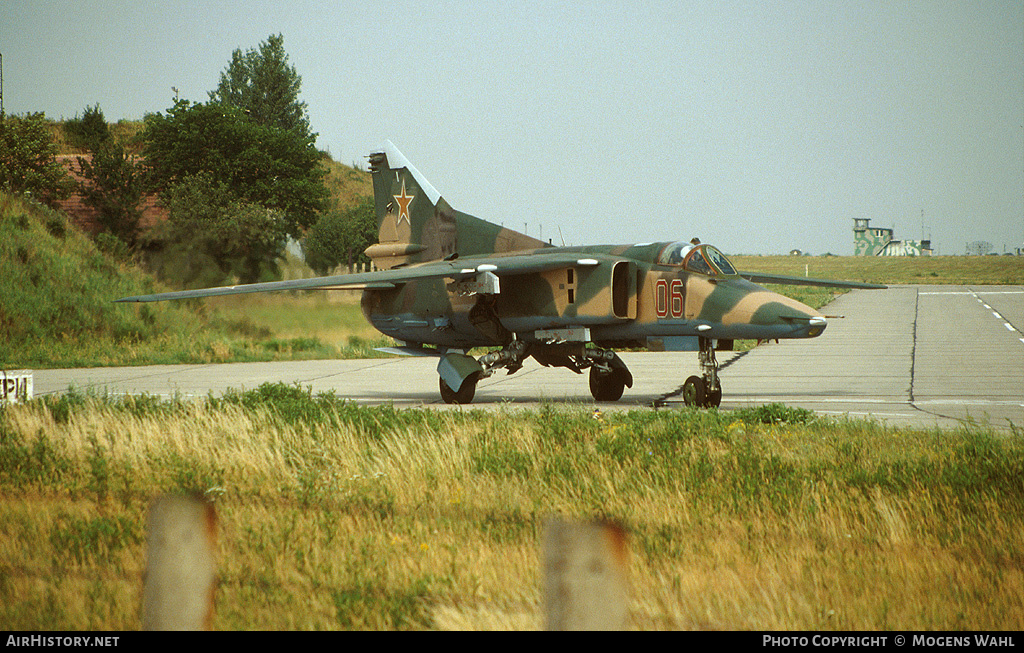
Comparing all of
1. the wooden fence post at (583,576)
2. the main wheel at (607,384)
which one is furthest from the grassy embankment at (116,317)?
the wooden fence post at (583,576)

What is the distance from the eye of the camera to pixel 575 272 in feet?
51.2

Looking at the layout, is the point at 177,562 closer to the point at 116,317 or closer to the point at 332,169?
the point at 116,317

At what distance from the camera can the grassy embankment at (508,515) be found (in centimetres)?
543

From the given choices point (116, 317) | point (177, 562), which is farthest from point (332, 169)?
point (177, 562)

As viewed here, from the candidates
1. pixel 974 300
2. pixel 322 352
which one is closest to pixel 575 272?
pixel 322 352

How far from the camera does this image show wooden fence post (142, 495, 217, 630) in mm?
3504

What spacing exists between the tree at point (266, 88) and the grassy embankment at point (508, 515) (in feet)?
280

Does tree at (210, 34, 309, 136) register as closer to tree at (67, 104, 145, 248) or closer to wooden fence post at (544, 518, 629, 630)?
tree at (67, 104, 145, 248)

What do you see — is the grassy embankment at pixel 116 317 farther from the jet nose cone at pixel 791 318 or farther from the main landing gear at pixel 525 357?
the jet nose cone at pixel 791 318

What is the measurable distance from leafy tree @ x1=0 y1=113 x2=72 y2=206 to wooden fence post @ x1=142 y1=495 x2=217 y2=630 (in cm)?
5339

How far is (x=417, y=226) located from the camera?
18.8m

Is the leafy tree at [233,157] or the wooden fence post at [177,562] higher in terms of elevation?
the leafy tree at [233,157]
